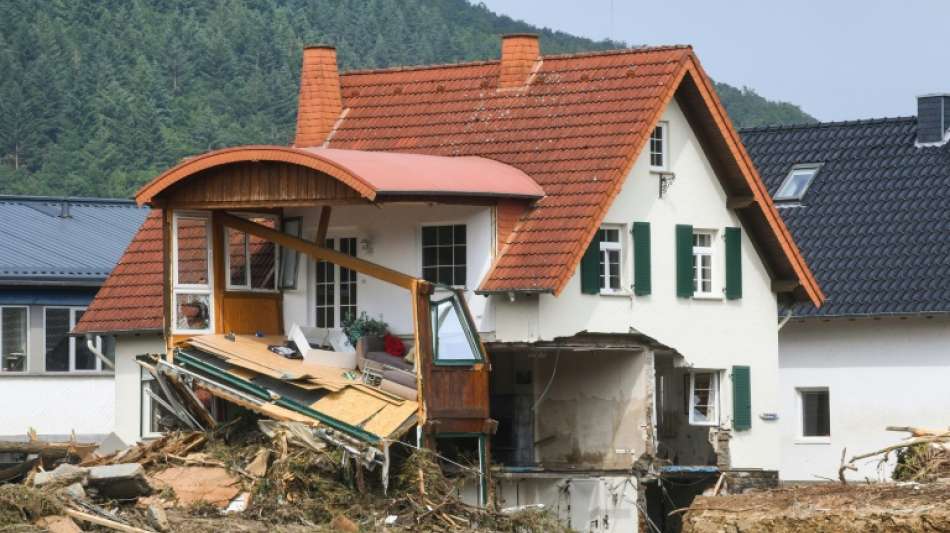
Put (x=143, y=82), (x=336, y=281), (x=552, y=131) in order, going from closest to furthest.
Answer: (x=336, y=281) < (x=552, y=131) < (x=143, y=82)

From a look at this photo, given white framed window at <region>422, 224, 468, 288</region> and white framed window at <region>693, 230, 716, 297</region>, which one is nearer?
white framed window at <region>422, 224, 468, 288</region>

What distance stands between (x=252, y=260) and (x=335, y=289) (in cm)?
158

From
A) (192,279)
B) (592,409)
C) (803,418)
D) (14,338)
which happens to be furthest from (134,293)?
(803,418)

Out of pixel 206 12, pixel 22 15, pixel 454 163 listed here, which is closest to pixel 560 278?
pixel 454 163

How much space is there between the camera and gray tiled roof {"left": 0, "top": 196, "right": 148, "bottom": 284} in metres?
49.5

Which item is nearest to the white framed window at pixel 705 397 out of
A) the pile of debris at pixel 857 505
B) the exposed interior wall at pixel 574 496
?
the exposed interior wall at pixel 574 496

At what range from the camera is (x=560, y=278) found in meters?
37.1

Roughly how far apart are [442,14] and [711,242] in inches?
3026

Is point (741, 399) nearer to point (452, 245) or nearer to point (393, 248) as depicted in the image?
point (452, 245)

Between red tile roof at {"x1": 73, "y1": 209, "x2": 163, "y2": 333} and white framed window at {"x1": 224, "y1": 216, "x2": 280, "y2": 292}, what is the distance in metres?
2.20

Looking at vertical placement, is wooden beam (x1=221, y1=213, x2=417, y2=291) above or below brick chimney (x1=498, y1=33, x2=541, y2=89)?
below

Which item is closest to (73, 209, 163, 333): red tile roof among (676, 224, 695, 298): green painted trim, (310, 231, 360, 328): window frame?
(310, 231, 360, 328): window frame

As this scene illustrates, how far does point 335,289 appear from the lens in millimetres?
39812

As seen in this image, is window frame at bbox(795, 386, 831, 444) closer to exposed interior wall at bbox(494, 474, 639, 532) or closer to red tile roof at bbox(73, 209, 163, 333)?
exposed interior wall at bbox(494, 474, 639, 532)
